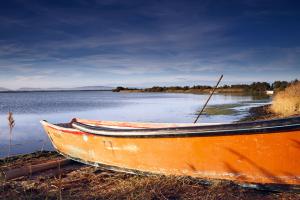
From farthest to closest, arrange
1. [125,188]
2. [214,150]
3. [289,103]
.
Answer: [289,103] → [125,188] → [214,150]

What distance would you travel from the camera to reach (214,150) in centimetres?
531

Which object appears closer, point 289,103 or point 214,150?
point 214,150

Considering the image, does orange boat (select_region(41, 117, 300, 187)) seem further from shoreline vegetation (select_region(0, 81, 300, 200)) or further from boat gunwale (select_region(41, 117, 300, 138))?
shoreline vegetation (select_region(0, 81, 300, 200))

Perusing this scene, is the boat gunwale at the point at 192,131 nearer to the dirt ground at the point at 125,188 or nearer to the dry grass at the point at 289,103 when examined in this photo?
the dirt ground at the point at 125,188

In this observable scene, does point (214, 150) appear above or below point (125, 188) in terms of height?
above

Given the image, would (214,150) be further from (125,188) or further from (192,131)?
(125,188)

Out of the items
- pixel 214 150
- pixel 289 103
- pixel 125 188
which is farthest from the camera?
pixel 289 103

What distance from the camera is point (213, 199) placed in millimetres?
4820

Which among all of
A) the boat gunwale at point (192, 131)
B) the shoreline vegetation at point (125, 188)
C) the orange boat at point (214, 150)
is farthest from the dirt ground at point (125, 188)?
the boat gunwale at point (192, 131)

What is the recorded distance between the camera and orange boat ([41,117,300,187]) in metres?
4.86

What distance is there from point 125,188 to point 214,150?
1.66 m

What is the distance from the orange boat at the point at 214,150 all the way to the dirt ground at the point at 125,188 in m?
0.18

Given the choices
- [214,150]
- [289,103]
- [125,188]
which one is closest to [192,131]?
[214,150]

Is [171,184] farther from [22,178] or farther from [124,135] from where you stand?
[22,178]
